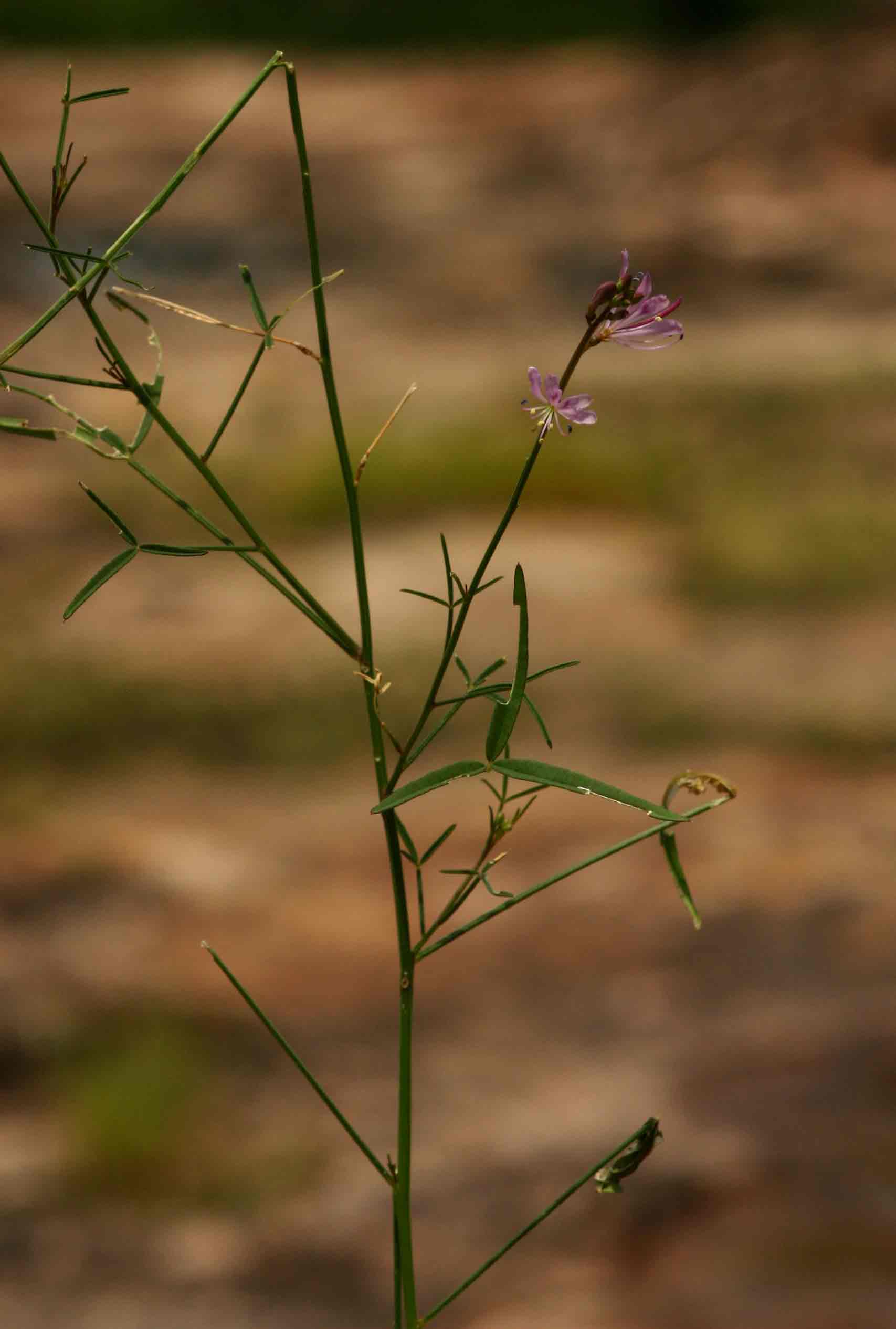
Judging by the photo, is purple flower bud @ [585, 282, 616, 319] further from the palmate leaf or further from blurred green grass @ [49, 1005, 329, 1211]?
blurred green grass @ [49, 1005, 329, 1211]

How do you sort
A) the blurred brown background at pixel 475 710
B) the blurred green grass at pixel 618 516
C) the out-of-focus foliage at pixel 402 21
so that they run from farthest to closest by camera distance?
the out-of-focus foliage at pixel 402 21, the blurred green grass at pixel 618 516, the blurred brown background at pixel 475 710

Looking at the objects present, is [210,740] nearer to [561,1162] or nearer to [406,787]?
[561,1162]

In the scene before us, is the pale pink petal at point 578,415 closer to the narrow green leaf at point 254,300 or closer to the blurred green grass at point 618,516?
the narrow green leaf at point 254,300

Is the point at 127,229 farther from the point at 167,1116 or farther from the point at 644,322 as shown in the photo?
the point at 167,1116

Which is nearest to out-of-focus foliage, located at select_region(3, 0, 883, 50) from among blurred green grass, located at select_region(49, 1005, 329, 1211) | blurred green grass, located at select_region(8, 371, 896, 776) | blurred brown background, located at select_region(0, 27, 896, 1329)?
blurred brown background, located at select_region(0, 27, 896, 1329)

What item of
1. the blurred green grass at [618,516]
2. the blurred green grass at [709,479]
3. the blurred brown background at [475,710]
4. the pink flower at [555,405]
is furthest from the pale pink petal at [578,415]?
the blurred green grass at [709,479]

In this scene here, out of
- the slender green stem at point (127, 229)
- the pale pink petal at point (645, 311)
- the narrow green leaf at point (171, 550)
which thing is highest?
the slender green stem at point (127, 229)

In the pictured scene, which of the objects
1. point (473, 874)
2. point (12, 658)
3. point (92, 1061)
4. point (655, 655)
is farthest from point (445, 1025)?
point (473, 874)
